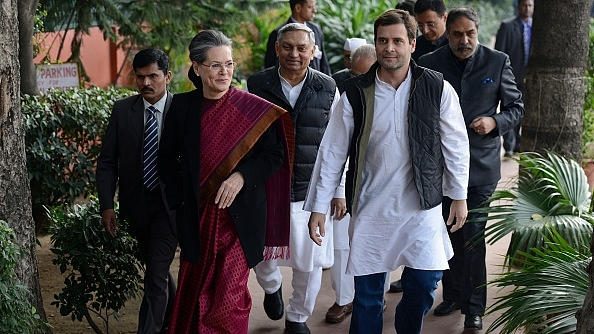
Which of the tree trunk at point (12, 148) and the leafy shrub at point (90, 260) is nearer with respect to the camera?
the tree trunk at point (12, 148)

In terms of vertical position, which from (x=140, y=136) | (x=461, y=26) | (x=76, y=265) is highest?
(x=461, y=26)

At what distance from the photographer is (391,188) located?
17.4 feet

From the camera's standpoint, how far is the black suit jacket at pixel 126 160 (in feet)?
19.4

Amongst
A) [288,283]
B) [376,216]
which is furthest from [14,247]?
[288,283]

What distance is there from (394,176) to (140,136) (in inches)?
64.8

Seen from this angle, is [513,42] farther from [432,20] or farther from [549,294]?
[549,294]

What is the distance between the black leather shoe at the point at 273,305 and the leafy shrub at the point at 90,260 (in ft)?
3.15

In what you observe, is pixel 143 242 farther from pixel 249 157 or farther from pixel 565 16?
pixel 565 16

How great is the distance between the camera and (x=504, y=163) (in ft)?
42.5

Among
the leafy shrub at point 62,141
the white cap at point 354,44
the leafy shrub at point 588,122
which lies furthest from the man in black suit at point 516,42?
the leafy shrub at point 62,141

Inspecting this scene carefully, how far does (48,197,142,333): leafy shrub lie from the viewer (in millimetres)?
5801

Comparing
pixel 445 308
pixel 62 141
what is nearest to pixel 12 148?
pixel 62 141

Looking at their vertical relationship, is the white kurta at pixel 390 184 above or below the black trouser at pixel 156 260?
above

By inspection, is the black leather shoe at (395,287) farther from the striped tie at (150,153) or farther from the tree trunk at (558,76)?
the striped tie at (150,153)
